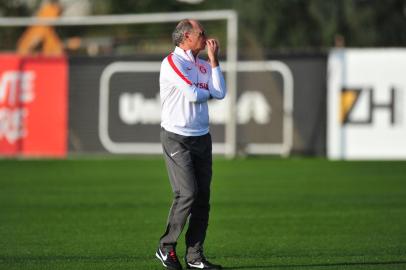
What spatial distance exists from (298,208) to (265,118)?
11.4 meters

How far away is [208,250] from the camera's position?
35.2ft

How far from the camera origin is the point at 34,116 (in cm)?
2728

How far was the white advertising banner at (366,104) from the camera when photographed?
25453 millimetres

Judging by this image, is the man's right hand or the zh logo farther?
the zh logo

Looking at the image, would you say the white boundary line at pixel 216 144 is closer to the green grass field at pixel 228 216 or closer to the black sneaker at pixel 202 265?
the green grass field at pixel 228 216

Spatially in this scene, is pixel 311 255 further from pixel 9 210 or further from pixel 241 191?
pixel 241 191

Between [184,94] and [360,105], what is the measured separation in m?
17.0

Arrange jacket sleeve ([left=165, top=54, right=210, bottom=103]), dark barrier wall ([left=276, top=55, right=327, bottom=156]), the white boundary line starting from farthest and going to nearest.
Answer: the white boundary line, dark barrier wall ([left=276, top=55, right=327, bottom=156]), jacket sleeve ([left=165, top=54, right=210, bottom=103])

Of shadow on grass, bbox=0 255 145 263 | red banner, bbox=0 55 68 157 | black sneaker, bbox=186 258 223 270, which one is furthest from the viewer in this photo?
red banner, bbox=0 55 68 157

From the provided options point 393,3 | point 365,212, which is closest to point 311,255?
point 365,212

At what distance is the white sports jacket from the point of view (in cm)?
918

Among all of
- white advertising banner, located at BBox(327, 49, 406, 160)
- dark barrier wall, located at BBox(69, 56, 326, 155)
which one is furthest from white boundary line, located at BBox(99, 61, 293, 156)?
white advertising banner, located at BBox(327, 49, 406, 160)

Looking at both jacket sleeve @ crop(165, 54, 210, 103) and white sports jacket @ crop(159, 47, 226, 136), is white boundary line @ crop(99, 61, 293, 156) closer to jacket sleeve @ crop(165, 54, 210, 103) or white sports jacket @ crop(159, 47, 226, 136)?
white sports jacket @ crop(159, 47, 226, 136)

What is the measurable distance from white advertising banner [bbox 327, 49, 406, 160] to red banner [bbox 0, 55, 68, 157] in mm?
7056
